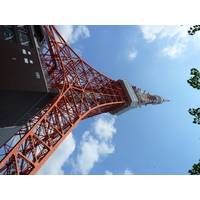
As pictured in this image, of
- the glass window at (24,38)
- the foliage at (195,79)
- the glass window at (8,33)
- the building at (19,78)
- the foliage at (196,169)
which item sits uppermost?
the glass window at (24,38)

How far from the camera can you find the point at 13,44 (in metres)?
13.9

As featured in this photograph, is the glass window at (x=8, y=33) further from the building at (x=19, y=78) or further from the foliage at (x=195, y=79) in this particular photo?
the foliage at (x=195, y=79)

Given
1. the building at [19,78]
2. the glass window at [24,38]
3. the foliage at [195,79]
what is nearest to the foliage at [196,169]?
the foliage at [195,79]

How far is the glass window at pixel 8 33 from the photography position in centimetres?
1382

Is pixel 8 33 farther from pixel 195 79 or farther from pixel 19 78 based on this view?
pixel 195 79

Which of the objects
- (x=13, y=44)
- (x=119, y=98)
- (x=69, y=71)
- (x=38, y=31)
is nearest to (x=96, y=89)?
(x=69, y=71)

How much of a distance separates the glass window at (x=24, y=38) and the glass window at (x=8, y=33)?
2.30ft

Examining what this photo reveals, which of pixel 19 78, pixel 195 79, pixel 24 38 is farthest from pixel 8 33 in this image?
pixel 195 79

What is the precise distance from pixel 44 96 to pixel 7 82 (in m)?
3.53

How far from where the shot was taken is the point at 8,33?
14.2 m

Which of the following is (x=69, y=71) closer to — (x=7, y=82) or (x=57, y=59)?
(x=57, y=59)

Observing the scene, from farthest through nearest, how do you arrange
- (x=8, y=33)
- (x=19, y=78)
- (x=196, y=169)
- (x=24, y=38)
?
(x=24, y=38) → (x=8, y=33) → (x=19, y=78) → (x=196, y=169)

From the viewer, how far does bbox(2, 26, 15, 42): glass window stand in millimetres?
13823

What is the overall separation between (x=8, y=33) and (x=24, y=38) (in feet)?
5.19
